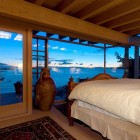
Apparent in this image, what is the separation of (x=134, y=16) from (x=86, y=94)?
195 cm

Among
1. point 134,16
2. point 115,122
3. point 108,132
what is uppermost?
point 134,16

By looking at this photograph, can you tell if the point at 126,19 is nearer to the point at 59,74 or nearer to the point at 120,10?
the point at 120,10

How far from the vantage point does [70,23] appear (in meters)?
2.76

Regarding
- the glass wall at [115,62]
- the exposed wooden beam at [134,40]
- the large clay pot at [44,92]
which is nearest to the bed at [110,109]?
the large clay pot at [44,92]

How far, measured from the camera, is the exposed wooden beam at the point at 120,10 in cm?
231

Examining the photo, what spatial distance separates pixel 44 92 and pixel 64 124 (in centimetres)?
96

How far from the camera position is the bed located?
151 centimetres

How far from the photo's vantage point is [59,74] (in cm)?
484

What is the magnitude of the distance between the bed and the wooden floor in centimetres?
23

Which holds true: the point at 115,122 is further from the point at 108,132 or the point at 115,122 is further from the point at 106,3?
the point at 106,3

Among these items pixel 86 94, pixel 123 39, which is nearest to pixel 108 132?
pixel 86 94

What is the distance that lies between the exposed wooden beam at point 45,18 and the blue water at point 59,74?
1.19 m

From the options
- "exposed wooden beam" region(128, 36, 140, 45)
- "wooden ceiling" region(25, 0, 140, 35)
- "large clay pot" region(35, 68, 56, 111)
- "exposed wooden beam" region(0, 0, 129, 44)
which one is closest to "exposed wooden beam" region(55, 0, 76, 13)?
"wooden ceiling" region(25, 0, 140, 35)

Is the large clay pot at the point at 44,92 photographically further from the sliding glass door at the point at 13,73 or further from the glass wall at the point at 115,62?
the glass wall at the point at 115,62
